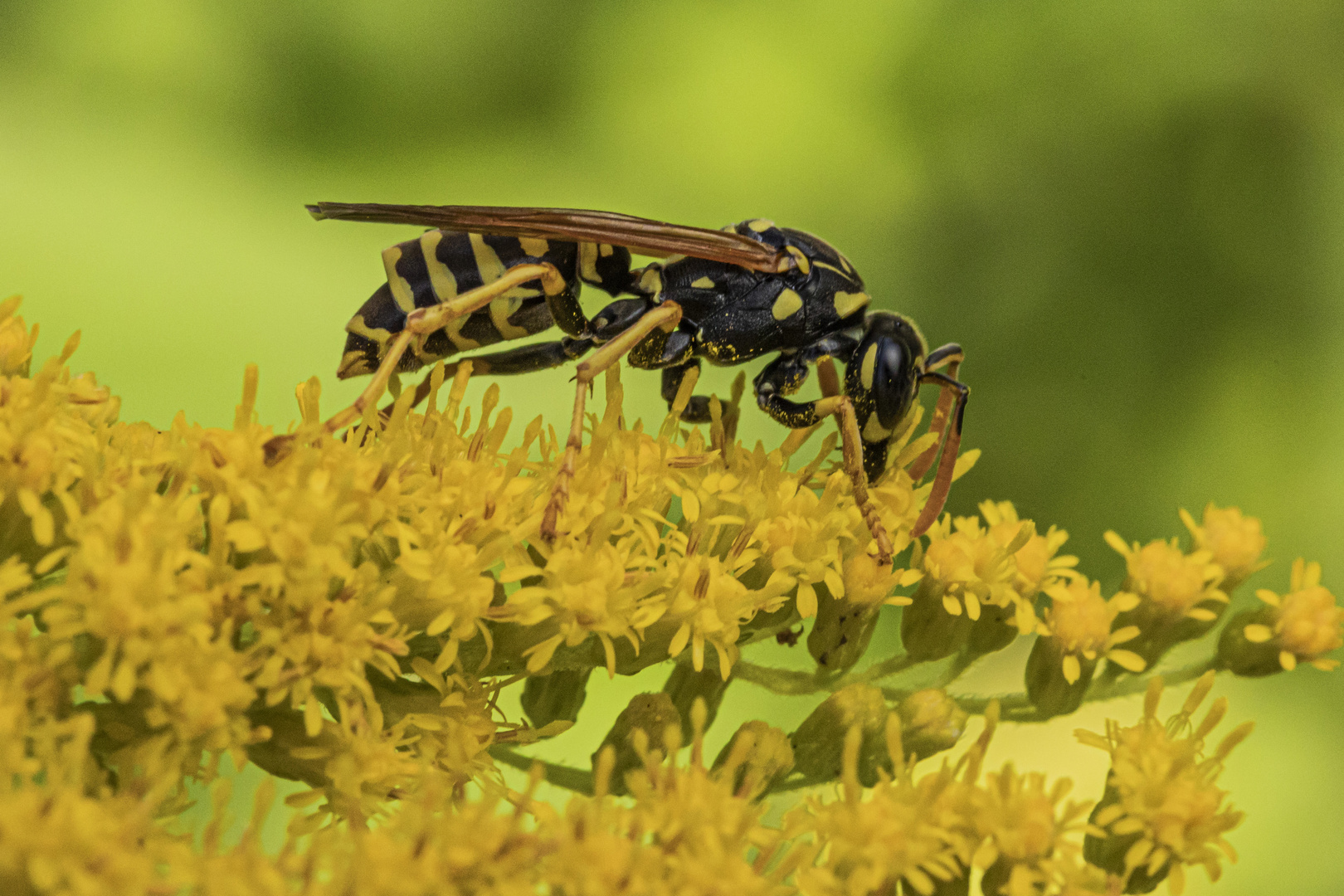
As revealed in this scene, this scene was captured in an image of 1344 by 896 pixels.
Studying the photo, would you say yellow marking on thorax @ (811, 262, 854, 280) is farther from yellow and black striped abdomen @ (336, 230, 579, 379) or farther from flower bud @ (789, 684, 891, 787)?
flower bud @ (789, 684, 891, 787)

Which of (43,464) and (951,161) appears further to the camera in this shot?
(951,161)

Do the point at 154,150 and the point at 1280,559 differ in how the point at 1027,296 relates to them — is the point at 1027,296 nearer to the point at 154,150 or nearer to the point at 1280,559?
the point at 1280,559

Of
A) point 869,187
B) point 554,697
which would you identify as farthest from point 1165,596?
point 869,187

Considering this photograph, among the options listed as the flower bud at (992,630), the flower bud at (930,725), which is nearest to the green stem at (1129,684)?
the flower bud at (992,630)

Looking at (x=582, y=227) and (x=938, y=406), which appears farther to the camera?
(x=938, y=406)

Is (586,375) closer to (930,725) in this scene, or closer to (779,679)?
(779,679)

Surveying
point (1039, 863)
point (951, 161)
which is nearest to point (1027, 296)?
point (951, 161)
